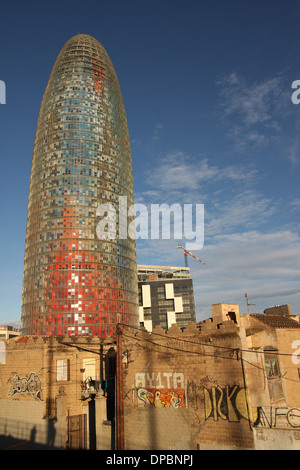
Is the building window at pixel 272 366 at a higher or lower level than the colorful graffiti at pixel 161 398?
higher

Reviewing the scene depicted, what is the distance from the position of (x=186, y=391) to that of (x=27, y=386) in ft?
74.2

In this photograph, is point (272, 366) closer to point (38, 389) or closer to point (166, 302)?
point (38, 389)

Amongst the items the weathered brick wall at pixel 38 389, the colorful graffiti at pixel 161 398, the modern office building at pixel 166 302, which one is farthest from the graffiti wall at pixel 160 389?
the modern office building at pixel 166 302

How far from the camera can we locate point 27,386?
40750 millimetres

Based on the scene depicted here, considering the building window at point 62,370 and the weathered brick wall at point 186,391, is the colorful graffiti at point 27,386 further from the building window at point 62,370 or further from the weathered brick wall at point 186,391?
the weathered brick wall at point 186,391

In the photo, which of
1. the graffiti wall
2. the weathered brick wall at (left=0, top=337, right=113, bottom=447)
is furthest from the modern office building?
the graffiti wall

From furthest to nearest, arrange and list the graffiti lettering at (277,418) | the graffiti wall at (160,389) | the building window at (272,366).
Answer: the building window at (272,366) → the graffiti wall at (160,389) → the graffiti lettering at (277,418)

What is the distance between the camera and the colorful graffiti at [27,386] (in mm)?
39688

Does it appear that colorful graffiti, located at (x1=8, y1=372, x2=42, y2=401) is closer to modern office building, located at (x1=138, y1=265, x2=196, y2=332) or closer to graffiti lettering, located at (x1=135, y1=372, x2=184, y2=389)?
graffiti lettering, located at (x1=135, y1=372, x2=184, y2=389)

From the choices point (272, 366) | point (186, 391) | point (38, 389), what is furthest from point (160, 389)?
point (38, 389)

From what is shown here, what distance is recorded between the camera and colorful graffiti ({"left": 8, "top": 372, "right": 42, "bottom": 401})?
3969 cm

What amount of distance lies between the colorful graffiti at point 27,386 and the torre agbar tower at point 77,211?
25.1 metres

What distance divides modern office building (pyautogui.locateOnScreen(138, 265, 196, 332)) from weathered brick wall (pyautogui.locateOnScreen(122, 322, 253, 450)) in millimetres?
103642
